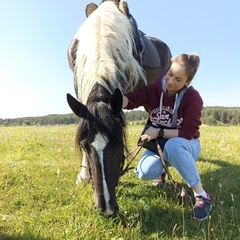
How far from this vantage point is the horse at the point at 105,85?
10.7 ft

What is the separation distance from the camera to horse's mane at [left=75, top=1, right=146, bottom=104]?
416cm

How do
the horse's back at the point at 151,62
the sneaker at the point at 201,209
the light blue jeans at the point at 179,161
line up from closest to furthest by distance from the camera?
the sneaker at the point at 201,209
the light blue jeans at the point at 179,161
the horse's back at the point at 151,62

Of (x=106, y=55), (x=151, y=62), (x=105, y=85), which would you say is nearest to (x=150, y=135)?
(x=105, y=85)

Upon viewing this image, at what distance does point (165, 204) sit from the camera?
3.94 meters

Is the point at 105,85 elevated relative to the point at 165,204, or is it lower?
elevated

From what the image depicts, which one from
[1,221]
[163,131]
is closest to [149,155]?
[163,131]

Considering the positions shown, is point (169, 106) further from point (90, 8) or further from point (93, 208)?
point (90, 8)

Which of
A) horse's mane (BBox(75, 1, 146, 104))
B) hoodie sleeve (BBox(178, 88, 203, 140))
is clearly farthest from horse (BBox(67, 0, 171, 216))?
hoodie sleeve (BBox(178, 88, 203, 140))

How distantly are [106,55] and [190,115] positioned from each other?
58.4 inches

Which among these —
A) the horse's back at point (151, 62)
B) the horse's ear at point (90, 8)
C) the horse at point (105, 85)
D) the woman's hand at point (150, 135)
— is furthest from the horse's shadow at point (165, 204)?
the horse's ear at point (90, 8)

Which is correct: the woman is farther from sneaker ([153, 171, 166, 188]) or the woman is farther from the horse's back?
the horse's back

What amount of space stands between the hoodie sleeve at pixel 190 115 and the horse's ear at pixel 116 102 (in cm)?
93

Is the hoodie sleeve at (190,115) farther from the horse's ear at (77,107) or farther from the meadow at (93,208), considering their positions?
the horse's ear at (77,107)

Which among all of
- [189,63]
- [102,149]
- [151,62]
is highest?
[151,62]
